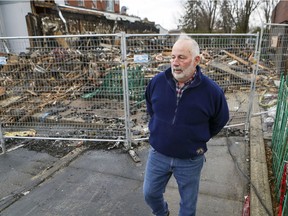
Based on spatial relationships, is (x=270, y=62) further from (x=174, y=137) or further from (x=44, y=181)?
(x=44, y=181)

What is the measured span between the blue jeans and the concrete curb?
106 cm

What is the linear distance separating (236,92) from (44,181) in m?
5.13

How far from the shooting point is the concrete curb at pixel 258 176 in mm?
3109

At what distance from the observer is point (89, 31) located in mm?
19875

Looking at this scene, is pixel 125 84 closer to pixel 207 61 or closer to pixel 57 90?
pixel 207 61

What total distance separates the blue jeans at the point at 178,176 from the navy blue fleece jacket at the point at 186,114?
101 millimetres

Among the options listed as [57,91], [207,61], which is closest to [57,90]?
[57,91]

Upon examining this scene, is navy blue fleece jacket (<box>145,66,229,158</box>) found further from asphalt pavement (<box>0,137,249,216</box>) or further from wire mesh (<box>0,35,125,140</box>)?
wire mesh (<box>0,35,125,140</box>)

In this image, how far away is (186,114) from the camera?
7.36 ft

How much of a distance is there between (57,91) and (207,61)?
3815 millimetres

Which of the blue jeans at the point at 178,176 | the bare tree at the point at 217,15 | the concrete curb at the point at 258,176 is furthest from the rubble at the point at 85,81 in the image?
the bare tree at the point at 217,15

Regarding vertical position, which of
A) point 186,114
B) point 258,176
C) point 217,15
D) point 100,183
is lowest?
point 100,183

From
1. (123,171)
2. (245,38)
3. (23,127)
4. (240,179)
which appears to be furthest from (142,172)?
(23,127)

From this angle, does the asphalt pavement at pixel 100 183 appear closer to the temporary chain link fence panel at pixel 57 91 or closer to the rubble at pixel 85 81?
the temporary chain link fence panel at pixel 57 91
